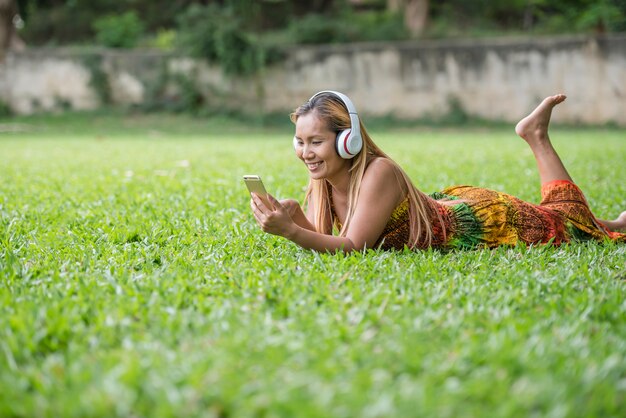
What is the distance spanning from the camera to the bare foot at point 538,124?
387 cm

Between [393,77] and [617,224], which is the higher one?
[617,224]

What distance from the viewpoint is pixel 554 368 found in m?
1.65

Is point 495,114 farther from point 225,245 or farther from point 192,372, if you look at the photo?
point 192,372

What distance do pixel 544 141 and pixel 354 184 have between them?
1381 millimetres

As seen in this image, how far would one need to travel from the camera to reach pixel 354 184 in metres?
3.11

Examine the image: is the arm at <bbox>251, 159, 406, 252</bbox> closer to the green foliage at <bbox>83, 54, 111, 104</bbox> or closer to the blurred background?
the blurred background

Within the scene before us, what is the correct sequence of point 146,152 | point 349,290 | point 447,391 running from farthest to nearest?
point 146,152 → point 349,290 → point 447,391

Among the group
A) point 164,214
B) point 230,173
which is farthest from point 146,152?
point 164,214

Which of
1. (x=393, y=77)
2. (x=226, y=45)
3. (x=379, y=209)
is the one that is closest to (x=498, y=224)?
(x=379, y=209)

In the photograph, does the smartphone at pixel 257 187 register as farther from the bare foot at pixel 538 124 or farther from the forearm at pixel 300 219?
the bare foot at pixel 538 124

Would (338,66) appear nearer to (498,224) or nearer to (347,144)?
(498,224)

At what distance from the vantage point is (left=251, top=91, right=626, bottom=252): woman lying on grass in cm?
301

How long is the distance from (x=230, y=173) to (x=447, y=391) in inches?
211

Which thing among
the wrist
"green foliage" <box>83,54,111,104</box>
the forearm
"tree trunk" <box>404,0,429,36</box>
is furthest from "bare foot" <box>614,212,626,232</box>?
"green foliage" <box>83,54,111,104</box>
